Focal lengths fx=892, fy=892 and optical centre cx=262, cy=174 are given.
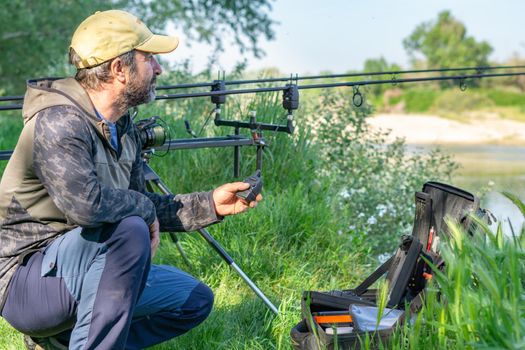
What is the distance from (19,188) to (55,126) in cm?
25

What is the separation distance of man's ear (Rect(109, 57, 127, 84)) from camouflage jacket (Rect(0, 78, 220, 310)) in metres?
0.11

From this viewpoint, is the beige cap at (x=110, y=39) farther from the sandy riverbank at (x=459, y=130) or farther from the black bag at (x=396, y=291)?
the sandy riverbank at (x=459, y=130)

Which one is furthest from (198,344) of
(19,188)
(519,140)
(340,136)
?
(519,140)

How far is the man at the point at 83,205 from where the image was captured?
2.60 m

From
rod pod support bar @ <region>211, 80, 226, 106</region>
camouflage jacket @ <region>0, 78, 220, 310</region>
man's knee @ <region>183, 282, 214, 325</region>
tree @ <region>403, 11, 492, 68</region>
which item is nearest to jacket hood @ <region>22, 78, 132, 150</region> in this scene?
camouflage jacket @ <region>0, 78, 220, 310</region>

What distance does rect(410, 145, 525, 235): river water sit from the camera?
7351mm

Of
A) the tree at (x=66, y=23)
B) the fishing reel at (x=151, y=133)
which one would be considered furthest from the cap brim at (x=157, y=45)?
the tree at (x=66, y=23)

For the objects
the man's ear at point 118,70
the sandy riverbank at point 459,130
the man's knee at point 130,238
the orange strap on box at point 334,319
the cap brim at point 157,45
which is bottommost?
the sandy riverbank at point 459,130

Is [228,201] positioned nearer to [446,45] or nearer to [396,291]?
[396,291]

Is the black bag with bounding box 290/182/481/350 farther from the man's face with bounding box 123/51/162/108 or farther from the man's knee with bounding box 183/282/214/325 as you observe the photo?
the man's face with bounding box 123/51/162/108

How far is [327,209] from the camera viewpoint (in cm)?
500

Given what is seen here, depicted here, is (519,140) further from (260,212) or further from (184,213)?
(184,213)

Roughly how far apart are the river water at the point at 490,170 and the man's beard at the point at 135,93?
13.9 ft

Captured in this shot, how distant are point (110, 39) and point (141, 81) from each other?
161mm
